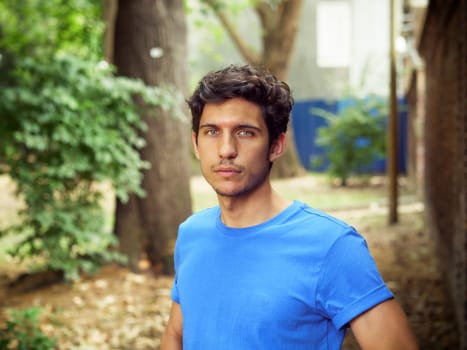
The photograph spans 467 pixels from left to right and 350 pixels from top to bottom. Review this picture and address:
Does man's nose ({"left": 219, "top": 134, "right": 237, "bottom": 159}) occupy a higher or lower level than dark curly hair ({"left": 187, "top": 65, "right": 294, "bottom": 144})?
lower

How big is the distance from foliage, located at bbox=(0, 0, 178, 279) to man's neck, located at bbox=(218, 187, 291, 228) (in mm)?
4099

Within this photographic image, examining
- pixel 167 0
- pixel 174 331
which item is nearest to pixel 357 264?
pixel 174 331

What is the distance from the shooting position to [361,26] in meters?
28.0

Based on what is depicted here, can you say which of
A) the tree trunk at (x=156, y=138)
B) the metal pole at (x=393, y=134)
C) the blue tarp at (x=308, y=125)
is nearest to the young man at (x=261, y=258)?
the tree trunk at (x=156, y=138)

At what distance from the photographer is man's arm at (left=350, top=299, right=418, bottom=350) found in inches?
65.2

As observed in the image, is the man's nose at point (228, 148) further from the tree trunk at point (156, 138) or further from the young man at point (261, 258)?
the tree trunk at point (156, 138)

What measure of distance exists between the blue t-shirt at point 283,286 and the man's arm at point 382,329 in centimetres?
3

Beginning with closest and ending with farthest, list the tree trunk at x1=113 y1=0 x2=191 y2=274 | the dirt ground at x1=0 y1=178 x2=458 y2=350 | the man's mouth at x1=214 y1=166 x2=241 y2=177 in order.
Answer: the man's mouth at x1=214 y1=166 x2=241 y2=177 < the dirt ground at x1=0 y1=178 x2=458 y2=350 < the tree trunk at x1=113 y1=0 x2=191 y2=274

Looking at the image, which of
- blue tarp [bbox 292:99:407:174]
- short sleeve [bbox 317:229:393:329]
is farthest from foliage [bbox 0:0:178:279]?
blue tarp [bbox 292:99:407:174]

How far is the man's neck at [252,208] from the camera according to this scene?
192cm

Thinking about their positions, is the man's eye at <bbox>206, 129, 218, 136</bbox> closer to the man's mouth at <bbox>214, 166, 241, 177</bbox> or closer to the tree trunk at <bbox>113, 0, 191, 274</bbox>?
the man's mouth at <bbox>214, 166, 241, 177</bbox>

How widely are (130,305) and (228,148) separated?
4.63m

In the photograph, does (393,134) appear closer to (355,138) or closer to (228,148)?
(355,138)

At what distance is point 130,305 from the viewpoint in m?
6.17
